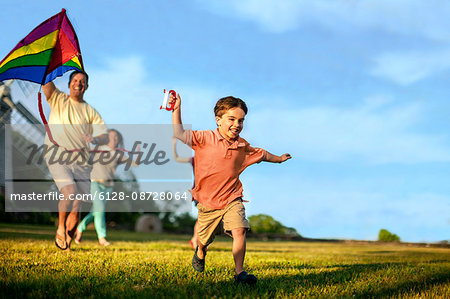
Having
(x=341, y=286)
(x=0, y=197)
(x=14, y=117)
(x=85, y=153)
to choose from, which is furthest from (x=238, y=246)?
(x=0, y=197)

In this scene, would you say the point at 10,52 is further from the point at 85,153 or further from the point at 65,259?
the point at 65,259

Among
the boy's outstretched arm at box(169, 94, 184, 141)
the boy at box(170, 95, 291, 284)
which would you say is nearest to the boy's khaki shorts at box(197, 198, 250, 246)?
the boy at box(170, 95, 291, 284)

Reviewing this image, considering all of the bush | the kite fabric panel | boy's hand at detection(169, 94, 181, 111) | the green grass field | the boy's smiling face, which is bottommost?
the bush

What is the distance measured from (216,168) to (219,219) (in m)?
0.54

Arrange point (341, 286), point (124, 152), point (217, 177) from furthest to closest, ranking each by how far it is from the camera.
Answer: point (124, 152), point (217, 177), point (341, 286)

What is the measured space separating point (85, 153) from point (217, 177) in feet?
10.8

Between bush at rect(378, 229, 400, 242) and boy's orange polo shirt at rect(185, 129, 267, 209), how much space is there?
815 inches

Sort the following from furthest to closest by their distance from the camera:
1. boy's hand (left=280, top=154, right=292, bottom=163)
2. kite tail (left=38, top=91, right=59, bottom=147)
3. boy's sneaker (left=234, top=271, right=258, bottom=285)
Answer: kite tail (left=38, top=91, right=59, bottom=147), boy's hand (left=280, top=154, right=292, bottom=163), boy's sneaker (left=234, top=271, right=258, bottom=285)

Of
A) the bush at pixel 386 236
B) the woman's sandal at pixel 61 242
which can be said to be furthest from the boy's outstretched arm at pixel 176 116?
the bush at pixel 386 236

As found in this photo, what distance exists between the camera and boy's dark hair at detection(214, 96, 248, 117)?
13.9 ft

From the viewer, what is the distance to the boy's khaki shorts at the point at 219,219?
13.5 feet

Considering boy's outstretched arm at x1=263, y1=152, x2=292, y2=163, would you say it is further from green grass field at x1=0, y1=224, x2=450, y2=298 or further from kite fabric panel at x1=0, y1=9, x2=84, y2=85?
kite fabric panel at x1=0, y1=9, x2=84, y2=85

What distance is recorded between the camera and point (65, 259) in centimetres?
532

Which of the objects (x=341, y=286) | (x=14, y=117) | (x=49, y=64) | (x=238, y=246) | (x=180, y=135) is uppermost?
(x=49, y=64)
